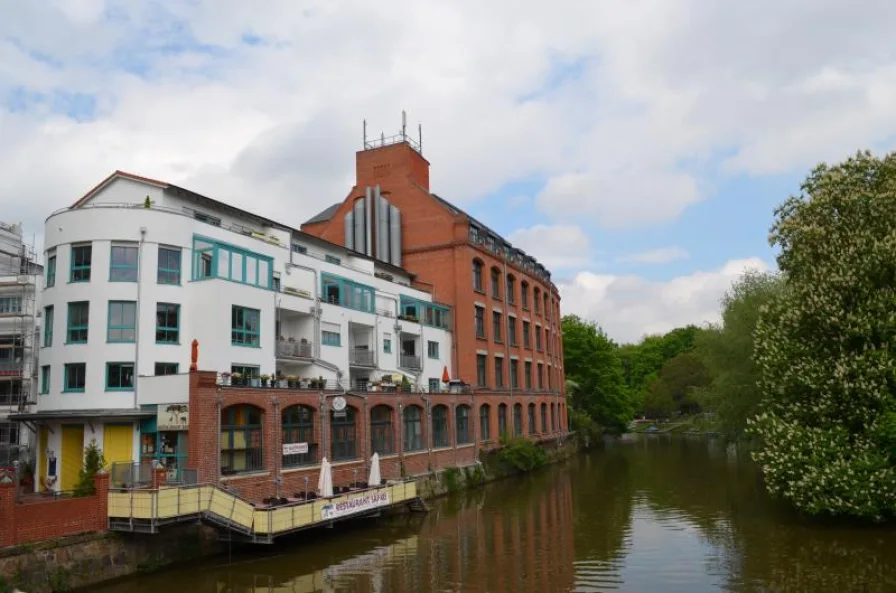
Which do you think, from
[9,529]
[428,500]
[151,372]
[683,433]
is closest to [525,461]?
[428,500]

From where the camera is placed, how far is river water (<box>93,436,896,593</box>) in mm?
19406

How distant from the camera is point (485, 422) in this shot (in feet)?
151

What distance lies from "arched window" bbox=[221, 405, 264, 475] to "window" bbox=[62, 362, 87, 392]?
18.9 feet

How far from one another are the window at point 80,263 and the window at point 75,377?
3.25 meters

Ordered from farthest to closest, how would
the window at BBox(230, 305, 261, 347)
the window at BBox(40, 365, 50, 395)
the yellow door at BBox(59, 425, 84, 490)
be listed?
the window at BBox(230, 305, 261, 347) < the window at BBox(40, 365, 50, 395) < the yellow door at BBox(59, 425, 84, 490)

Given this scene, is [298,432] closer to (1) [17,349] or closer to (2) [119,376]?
(2) [119,376]

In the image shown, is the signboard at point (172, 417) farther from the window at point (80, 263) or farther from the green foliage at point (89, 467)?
the window at point (80, 263)

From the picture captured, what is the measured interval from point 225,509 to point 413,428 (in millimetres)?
16060

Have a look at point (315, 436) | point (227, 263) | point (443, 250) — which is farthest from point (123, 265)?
point (443, 250)

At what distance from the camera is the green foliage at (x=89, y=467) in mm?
23078

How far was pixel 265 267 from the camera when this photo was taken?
31.3 meters

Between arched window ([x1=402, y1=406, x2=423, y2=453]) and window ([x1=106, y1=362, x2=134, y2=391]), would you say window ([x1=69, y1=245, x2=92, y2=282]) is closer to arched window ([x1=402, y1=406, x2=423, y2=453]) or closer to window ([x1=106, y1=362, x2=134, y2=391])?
window ([x1=106, y1=362, x2=134, y2=391])

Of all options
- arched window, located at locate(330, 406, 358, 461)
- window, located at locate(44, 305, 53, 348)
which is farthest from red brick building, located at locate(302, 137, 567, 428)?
window, located at locate(44, 305, 53, 348)

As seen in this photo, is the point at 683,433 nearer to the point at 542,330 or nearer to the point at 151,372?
the point at 542,330
